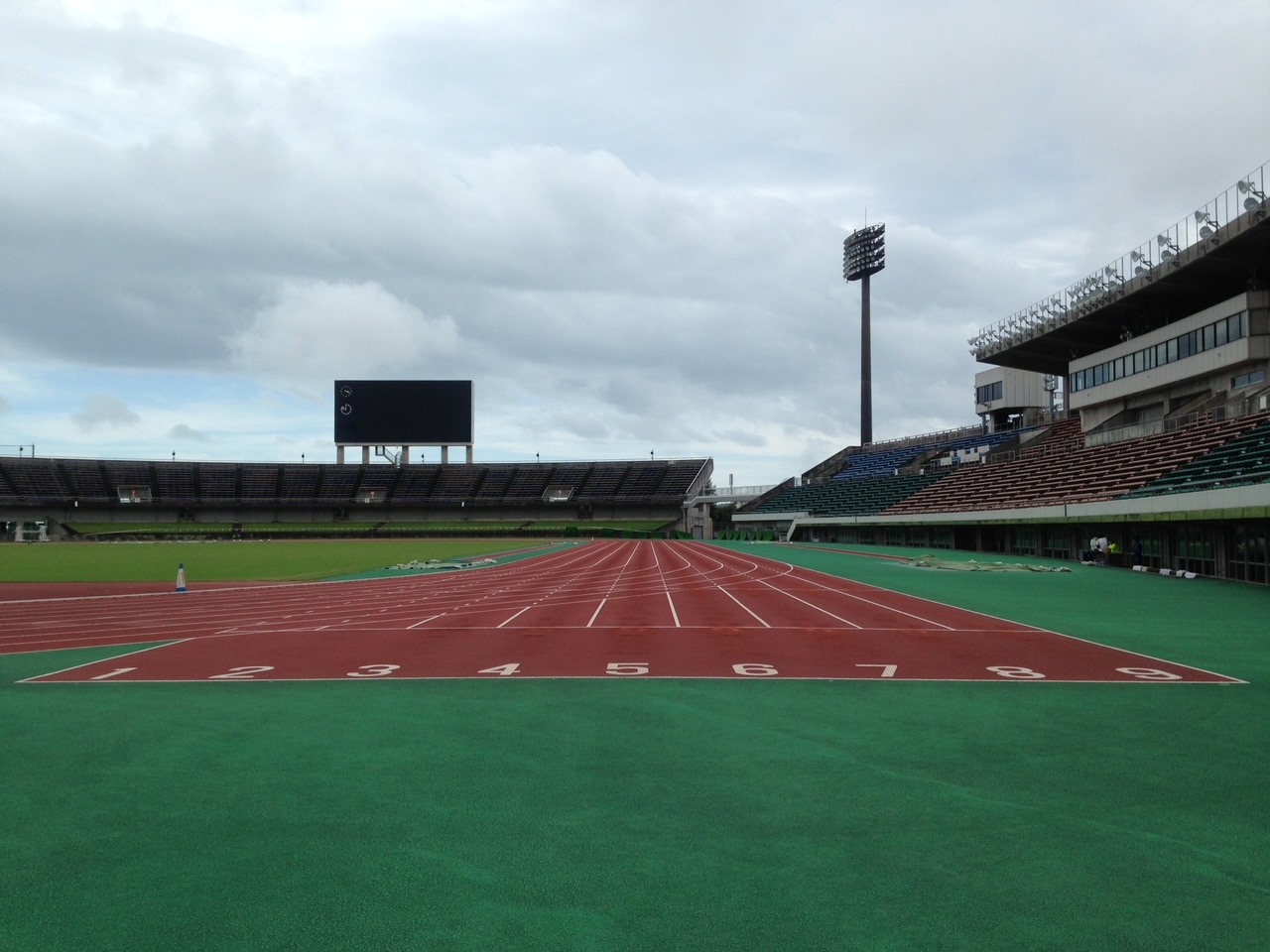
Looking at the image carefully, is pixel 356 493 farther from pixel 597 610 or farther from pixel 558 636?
pixel 558 636

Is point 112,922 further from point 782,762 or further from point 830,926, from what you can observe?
point 782,762

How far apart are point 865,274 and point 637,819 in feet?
311

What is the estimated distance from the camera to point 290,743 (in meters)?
7.45

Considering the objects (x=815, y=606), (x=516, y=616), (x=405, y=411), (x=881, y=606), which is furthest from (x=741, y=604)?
(x=405, y=411)

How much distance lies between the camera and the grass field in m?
4.20

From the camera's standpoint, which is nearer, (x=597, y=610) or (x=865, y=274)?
(x=597, y=610)

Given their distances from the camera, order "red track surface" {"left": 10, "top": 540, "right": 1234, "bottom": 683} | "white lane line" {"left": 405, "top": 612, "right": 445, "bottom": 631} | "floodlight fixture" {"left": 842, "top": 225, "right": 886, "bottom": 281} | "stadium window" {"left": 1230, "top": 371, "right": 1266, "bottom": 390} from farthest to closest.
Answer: "floodlight fixture" {"left": 842, "top": 225, "right": 886, "bottom": 281}
"stadium window" {"left": 1230, "top": 371, "right": 1266, "bottom": 390}
"white lane line" {"left": 405, "top": 612, "right": 445, "bottom": 631}
"red track surface" {"left": 10, "top": 540, "right": 1234, "bottom": 683}

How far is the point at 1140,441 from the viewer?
39.8 m

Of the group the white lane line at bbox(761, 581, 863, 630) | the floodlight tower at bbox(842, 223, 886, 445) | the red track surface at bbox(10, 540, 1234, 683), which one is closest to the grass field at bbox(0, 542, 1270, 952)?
the red track surface at bbox(10, 540, 1234, 683)

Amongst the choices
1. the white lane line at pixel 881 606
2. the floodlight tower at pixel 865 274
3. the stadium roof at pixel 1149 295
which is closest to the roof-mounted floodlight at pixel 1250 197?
the stadium roof at pixel 1149 295

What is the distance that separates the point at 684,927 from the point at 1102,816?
314 cm

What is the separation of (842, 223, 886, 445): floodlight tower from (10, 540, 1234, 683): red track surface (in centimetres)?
7141

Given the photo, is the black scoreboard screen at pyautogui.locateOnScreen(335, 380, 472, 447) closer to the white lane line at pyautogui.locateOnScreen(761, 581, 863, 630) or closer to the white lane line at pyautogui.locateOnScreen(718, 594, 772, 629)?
the white lane line at pyautogui.locateOnScreen(761, 581, 863, 630)

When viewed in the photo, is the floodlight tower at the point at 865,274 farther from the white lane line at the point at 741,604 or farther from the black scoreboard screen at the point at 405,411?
the white lane line at the point at 741,604
